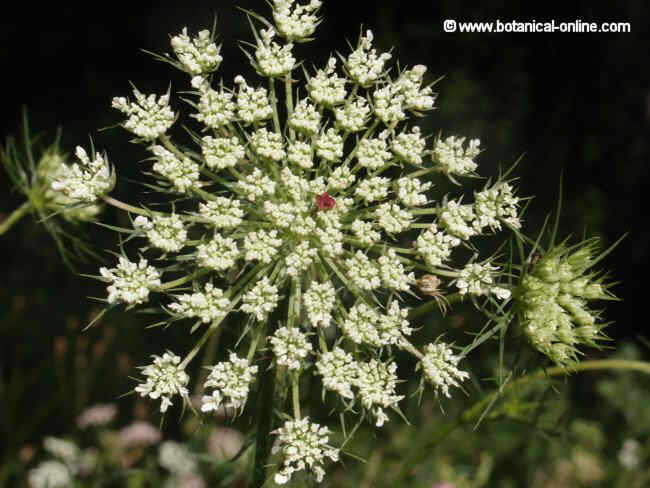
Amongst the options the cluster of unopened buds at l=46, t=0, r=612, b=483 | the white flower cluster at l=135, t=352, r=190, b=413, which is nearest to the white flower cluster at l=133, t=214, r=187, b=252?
the cluster of unopened buds at l=46, t=0, r=612, b=483

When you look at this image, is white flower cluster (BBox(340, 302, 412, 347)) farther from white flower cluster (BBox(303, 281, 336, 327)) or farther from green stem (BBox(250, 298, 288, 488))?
green stem (BBox(250, 298, 288, 488))

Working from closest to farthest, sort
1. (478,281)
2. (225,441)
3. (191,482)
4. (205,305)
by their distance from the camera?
1. (205,305)
2. (478,281)
3. (191,482)
4. (225,441)

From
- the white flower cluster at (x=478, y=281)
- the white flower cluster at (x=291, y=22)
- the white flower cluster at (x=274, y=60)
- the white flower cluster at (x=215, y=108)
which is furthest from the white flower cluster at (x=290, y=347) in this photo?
the white flower cluster at (x=291, y=22)

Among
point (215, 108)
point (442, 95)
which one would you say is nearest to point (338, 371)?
point (215, 108)

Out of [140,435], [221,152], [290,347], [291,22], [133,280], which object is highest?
[291,22]

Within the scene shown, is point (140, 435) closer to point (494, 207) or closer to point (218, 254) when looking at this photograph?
point (218, 254)

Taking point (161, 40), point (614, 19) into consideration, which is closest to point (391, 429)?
point (614, 19)
